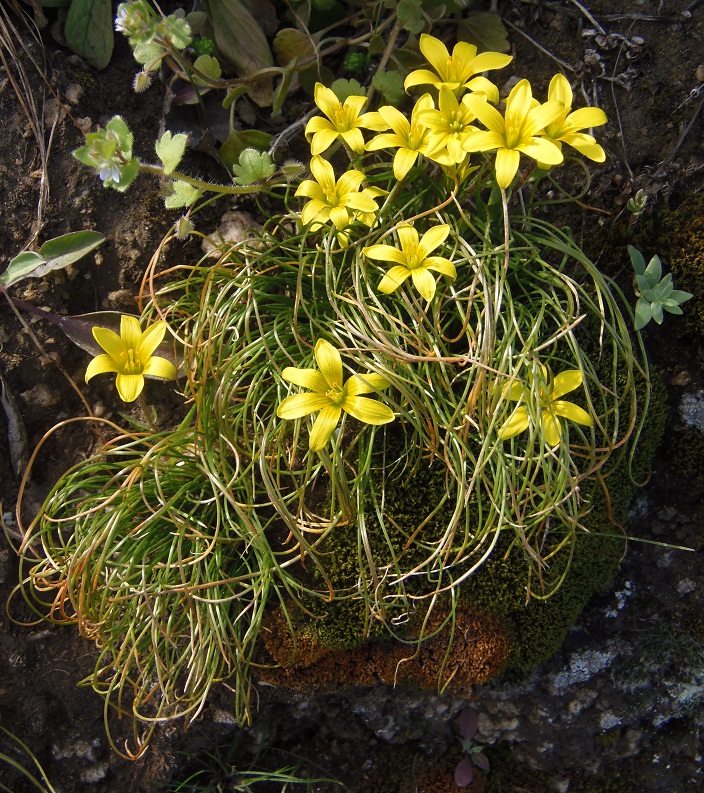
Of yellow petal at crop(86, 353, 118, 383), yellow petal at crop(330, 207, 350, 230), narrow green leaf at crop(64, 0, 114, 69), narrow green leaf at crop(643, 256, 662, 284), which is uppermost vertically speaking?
narrow green leaf at crop(64, 0, 114, 69)

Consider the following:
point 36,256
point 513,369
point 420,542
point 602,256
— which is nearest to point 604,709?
point 420,542

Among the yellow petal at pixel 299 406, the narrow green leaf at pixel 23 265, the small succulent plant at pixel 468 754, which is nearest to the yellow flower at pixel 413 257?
the yellow petal at pixel 299 406

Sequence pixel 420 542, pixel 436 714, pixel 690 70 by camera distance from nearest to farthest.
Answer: pixel 420 542
pixel 690 70
pixel 436 714

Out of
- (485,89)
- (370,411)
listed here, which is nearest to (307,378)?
(370,411)

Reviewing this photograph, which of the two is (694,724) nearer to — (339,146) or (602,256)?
(602,256)

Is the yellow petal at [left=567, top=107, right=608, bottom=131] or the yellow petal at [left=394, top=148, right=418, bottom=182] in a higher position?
the yellow petal at [left=394, top=148, right=418, bottom=182]

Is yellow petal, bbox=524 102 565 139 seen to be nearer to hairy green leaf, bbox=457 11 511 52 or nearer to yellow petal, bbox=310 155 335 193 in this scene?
yellow petal, bbox=310 155 335 193

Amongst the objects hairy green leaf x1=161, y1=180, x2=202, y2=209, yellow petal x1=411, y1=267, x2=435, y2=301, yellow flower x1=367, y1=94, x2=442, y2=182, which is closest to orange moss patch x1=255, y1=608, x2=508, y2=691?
yellow petal x1=411, y1=267, x2=435, y2=301
